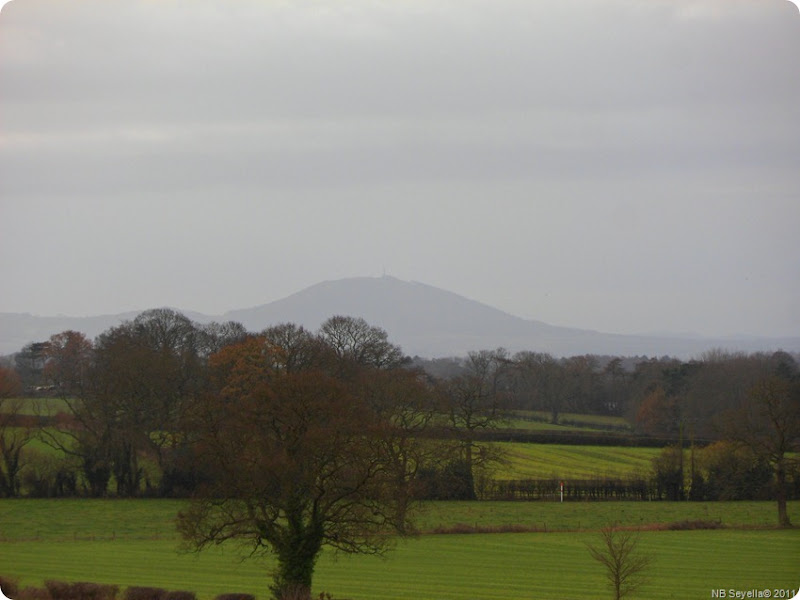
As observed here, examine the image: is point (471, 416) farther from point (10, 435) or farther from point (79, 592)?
point (79, 592)

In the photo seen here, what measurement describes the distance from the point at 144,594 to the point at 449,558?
15375 millimetres

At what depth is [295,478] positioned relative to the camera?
26.7 meters

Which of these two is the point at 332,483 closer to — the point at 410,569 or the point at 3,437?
the point at 410,569

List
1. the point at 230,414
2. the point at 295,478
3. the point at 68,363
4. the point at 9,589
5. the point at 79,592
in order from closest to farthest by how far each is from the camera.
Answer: the point at 9,589 → the point at 79,592 → the point at 295,478 → the point at 230,414 → the point at 68,363

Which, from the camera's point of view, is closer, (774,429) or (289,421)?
(289,421)

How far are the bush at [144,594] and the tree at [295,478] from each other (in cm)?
284

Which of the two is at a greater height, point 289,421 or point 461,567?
point 289,421

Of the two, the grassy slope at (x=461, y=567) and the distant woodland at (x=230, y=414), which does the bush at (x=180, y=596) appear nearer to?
the grassy slope at (x=461, y=567)

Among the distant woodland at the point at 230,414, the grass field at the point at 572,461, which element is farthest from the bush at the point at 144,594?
the grass field at the point at 572,461

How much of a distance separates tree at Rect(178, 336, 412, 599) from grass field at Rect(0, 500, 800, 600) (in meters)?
2.31

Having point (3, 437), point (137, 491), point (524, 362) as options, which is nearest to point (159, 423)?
point (137, 491)

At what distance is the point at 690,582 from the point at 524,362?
284 ft

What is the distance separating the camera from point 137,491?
57.7 metres

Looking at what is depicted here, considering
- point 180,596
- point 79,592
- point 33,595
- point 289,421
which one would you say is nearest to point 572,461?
point 289,421
